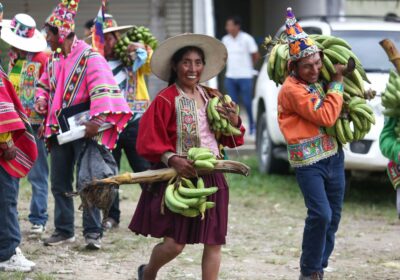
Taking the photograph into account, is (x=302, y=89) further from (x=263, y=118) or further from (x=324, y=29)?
(x=263, y=118)

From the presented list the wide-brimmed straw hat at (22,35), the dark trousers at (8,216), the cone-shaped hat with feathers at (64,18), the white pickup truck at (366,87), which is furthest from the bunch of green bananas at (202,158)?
the white pickup truck at (366,87)

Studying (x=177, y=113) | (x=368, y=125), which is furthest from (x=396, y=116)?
(x=177, y=113)

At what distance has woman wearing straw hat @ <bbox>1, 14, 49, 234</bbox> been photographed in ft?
29.4

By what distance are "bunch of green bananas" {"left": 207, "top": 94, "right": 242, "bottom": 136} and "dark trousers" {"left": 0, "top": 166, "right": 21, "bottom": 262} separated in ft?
5.63

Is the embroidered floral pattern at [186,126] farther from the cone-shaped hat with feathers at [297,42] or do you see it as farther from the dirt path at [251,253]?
the dirt path at [251,253]

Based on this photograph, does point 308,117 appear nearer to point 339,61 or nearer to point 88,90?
point 339,61

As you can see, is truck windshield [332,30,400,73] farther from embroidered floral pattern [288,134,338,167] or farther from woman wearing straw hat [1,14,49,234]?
embroidered floral pattern [288,134,338,167]

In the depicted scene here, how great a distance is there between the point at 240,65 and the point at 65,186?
9.13 metres

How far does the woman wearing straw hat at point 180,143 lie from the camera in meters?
6.47

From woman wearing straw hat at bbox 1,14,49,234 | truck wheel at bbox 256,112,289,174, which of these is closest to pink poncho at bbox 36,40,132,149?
woman wearing straw hat at bbox 1,14,49,234

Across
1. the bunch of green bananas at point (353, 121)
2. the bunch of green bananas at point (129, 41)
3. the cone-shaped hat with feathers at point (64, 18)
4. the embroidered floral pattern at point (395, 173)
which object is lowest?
the embroidered floral pattern at point (395, 173)

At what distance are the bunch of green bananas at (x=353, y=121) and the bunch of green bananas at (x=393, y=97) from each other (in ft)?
0.42

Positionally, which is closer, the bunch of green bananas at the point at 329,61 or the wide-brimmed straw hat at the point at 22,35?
the bunch of green bananas at the point at 329,61

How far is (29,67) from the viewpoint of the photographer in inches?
359
